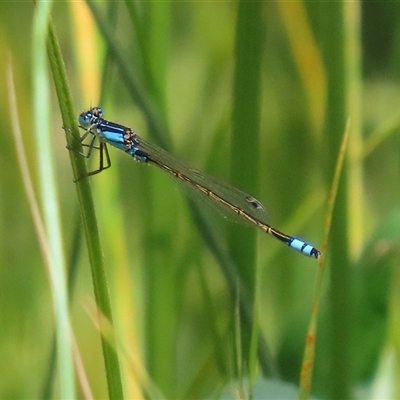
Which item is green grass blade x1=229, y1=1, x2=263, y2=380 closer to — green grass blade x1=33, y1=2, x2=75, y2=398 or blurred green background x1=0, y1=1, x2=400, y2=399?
blurred green background x1=0, y1=1, x2=400, y2=399

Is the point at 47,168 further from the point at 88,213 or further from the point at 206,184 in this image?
the point at 206,184

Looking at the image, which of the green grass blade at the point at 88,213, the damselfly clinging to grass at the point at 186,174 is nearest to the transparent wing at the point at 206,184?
the damselfly clinging to grass at the point at 186,174

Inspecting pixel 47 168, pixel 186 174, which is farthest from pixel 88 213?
pixel 186 174

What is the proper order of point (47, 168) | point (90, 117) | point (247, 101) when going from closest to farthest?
A: point (47, 168) → point (247, 101) → point (90, 117)

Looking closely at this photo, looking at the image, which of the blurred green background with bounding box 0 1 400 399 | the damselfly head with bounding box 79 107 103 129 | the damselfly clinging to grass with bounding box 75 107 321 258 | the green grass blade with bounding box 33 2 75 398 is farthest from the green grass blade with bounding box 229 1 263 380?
the green grass blade with bounding box 33 2 75 398

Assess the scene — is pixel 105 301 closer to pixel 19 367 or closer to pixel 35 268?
pixel 19 367

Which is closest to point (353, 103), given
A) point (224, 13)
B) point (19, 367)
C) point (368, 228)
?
point (368, 228)
